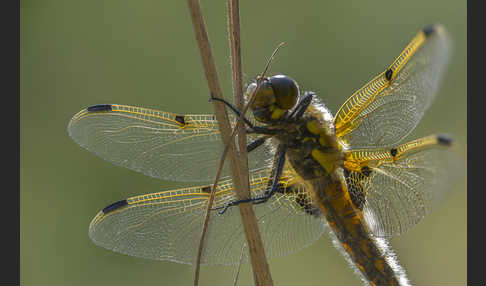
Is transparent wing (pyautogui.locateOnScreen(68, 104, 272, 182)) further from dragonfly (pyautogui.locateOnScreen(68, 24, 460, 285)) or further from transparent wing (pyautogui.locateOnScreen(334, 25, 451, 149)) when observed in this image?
transparent wing (pyautogui.locateOnScreen(334, 25, 451, 149))

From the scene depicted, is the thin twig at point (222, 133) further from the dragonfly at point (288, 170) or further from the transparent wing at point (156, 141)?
the transparent wing at point (156, 141)

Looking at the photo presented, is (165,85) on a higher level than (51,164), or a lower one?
higher

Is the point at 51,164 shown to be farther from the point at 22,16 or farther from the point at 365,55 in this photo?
the point at 365,55

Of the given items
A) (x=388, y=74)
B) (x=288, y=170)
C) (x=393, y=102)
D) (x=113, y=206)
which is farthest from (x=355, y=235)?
(x=113, y=206)

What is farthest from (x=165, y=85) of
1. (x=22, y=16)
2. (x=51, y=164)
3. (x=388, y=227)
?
(x=388, y=227)

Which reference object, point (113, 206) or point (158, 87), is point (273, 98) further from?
point (158, 87)

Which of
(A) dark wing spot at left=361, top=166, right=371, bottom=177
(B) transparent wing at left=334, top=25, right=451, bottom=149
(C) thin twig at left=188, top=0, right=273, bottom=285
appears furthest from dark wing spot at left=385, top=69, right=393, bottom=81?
(C) thin twig at left=188, top=0, right=273, bottom=285
